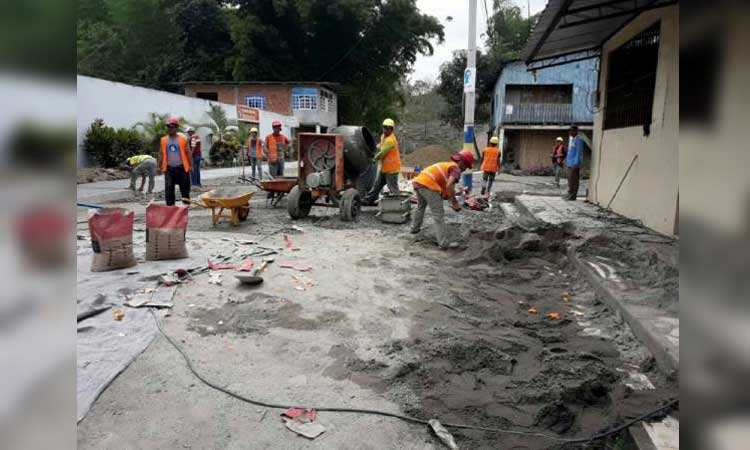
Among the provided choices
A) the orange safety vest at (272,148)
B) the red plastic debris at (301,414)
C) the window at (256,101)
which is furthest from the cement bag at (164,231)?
the window at (256,101)

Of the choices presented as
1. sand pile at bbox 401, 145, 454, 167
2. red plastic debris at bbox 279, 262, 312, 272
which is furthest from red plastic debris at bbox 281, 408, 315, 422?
sand pile at bbox 401, 145, 454, 167

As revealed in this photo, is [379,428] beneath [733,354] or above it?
beneath

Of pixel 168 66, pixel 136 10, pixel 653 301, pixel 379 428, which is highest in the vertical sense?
pixel 136 10

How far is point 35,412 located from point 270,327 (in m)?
3.76

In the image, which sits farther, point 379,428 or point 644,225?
point 644,225

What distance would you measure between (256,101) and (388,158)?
88.7ft

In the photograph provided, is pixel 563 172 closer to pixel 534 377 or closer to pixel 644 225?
pixel 644 225

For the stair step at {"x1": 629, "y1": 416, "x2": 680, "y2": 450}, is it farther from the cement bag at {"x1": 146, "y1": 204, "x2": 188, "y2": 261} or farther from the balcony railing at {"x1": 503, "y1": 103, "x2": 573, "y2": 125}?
the balcony railing at {"x1": 503, "y1": 103, "x2": 573, "y2": 125}

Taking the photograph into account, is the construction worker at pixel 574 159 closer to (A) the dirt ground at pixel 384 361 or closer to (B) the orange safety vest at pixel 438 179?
(B) the orange safety vest at pixel 438 179

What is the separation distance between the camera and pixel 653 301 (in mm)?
4574

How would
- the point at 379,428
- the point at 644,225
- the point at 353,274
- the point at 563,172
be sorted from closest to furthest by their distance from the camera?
1. the point at 379,428
2. the point at 353,274
3. the point at 644,225
4. the point at 563,172

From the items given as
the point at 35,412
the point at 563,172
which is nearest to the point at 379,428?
the point at 35,412

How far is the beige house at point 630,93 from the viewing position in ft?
22.6

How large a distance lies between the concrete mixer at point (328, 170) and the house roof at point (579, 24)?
12.0 ft
